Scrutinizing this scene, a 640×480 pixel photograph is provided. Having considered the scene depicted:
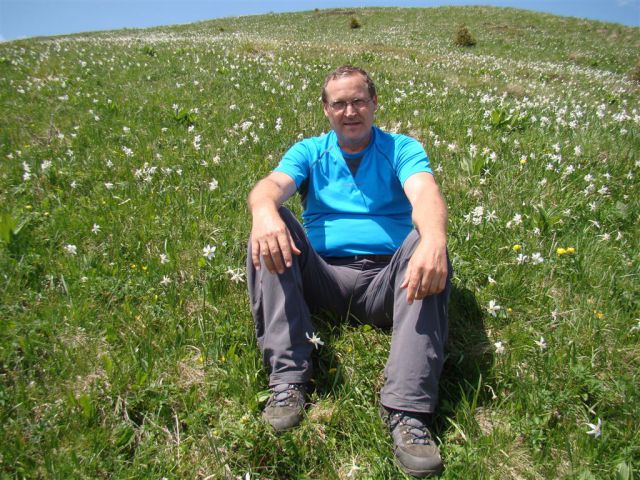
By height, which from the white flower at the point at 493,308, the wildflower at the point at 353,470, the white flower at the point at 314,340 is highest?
the white flower at the point at 314,340

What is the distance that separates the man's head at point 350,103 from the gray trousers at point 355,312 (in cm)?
91

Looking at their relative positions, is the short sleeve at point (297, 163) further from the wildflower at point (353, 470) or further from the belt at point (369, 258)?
the wildflower at point (353, 470)

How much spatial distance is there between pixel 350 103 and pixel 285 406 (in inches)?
84.7

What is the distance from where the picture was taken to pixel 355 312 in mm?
3195

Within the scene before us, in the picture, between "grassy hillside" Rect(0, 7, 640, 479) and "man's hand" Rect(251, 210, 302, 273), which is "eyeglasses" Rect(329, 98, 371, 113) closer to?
"man's hand" Rect(251, 210, 302, 273)

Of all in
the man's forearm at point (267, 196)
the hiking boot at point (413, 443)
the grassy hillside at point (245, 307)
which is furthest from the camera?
the man's forearm at point (267, 196)

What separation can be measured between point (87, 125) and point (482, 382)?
22.6 feet

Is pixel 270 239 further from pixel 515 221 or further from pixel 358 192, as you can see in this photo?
pixel 515 221

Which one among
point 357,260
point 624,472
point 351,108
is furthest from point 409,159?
point 624,472

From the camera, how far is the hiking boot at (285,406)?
2406 millimetres

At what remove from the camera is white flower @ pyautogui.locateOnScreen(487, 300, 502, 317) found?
9.95 ft

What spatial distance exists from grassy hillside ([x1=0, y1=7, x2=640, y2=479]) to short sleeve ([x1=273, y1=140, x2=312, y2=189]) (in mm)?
1065

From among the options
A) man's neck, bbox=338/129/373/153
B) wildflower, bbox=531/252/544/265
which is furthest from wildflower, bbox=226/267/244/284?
wildflower, bbox=531/252/544/265

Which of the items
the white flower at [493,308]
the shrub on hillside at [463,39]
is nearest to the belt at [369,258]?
the white flower at [493,308]
